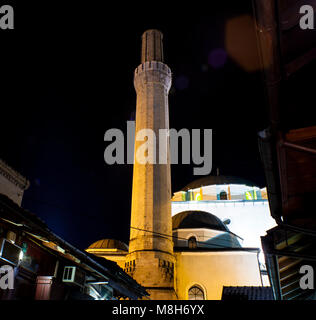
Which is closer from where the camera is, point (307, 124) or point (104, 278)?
point (307, 124)

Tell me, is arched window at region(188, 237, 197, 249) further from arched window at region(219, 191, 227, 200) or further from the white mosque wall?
arched window at region(219, 191, 227, 200)

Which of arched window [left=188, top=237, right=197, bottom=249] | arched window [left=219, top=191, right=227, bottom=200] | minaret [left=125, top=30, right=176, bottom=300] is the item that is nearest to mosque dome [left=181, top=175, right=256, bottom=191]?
arched window [left=219, top=191, right=227, bottom=200]

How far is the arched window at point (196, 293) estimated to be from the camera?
647 inches

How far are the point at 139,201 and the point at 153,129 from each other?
13.0 ft

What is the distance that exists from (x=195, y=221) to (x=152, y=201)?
3.88 metres

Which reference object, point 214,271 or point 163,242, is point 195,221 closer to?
point 214,271

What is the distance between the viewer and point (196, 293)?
651 inches

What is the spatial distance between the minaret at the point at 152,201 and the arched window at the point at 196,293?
6.41 ft

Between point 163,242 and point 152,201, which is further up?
point 152,201

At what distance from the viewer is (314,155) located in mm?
3623

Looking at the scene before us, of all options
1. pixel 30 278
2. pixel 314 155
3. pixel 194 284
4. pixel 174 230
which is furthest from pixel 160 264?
pixel 314 155

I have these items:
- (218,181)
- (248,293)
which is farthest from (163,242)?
(218,181)
